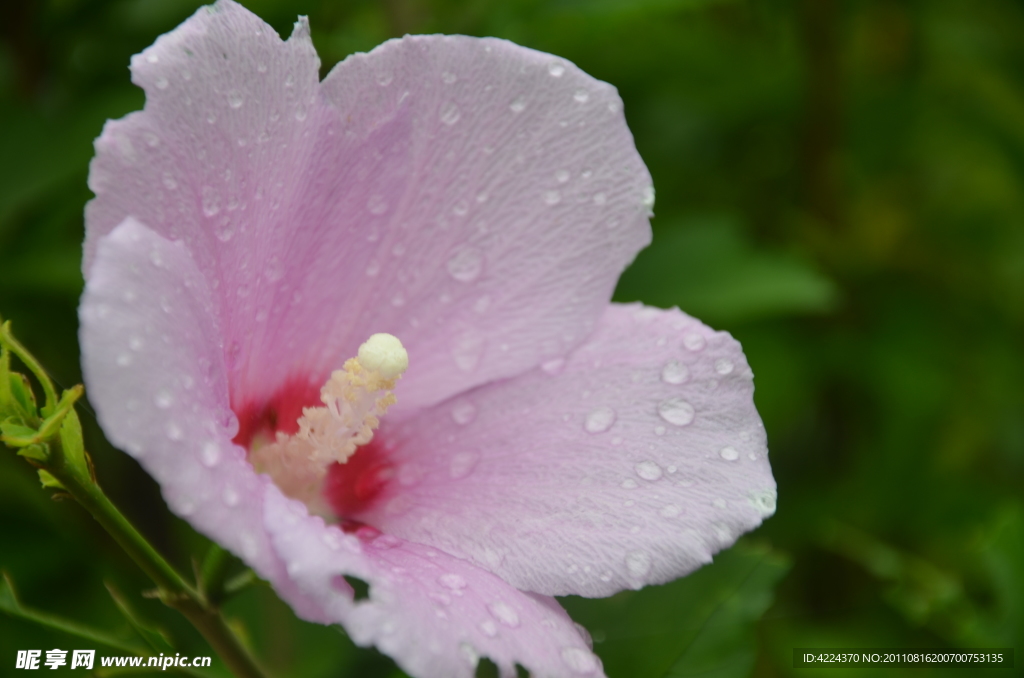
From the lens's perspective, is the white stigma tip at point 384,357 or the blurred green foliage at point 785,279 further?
the blurred green foliage at point 785,279

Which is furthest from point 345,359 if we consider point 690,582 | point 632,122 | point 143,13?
point 632,122

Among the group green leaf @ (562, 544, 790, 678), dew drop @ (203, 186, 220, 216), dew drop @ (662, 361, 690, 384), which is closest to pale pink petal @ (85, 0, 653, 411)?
dew drop @ (203, 186, 220, 216)

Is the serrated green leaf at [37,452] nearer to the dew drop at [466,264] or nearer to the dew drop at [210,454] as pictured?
the dew drop at [210,454]

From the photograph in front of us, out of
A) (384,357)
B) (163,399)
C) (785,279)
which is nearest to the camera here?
(163,399)

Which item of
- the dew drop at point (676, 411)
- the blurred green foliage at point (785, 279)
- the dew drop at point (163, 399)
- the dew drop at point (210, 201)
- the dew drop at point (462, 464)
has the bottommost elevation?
the blurred green foliage at point (785, 279)

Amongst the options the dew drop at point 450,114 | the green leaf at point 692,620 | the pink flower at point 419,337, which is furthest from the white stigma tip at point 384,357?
the green leaf at point 692,620

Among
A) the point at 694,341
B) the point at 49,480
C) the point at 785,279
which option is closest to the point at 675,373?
the point at 694,341

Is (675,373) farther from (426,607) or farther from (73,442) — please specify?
(73,442)
